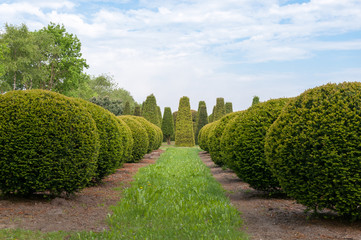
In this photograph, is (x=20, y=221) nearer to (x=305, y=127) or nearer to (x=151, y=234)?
(x=151, y=234)

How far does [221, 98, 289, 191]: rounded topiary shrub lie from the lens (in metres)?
8.05

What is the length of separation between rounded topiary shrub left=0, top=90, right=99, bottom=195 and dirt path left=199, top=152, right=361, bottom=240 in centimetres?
387

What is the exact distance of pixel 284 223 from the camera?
6.13m

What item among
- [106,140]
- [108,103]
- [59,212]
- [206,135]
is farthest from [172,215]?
[108,103]

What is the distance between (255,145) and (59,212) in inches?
189

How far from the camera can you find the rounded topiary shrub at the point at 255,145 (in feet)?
26.4

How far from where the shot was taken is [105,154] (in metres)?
9.60

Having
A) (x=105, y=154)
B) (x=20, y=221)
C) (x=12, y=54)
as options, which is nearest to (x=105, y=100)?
(x=12, y=54)

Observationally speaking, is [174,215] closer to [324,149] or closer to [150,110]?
[324,149]

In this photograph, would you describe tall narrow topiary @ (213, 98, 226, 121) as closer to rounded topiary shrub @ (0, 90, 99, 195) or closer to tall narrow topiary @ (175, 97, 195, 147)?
tall narrow topiary @ (175, 97, 195, 147)

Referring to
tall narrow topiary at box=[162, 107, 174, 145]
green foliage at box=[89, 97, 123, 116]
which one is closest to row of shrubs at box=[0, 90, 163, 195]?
tall narrow topiary at box=[162, 107, 174, 145]

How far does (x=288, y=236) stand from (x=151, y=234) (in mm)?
2268

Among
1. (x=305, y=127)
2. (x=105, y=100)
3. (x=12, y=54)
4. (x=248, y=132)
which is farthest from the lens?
(x=105, y=100)

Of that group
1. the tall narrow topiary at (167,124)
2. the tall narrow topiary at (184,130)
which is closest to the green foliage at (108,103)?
the tall narrow topiary at (167,124)
